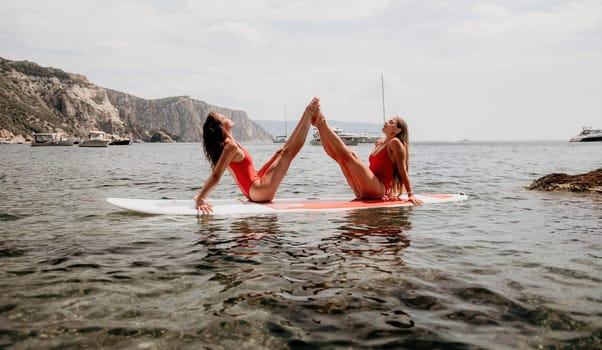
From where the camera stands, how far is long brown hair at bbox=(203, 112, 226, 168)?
7.32 m

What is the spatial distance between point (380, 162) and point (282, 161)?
76.6 inches

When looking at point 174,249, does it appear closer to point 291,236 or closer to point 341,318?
point 291,236

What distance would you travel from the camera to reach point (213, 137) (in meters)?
7.34

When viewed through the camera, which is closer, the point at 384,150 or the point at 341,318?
the point at 341,318

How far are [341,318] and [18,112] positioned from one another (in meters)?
153

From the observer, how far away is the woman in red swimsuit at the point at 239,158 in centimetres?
725

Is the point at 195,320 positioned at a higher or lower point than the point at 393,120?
lower

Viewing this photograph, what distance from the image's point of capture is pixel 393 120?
26.4 feet

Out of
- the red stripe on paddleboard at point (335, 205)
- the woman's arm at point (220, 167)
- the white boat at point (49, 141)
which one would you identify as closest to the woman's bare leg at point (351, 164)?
the red stripe on paddleboard at point (335, 205)

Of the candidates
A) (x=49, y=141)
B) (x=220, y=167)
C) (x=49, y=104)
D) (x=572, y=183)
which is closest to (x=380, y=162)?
(x=220, y=167)

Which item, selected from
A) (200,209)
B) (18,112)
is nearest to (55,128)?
(18,112)

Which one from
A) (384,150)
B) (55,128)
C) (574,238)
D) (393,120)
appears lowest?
(574,238)

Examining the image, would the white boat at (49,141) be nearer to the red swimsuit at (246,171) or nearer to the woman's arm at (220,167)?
the red swimsuit at (246,171)

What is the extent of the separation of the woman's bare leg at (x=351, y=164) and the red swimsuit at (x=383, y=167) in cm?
15
